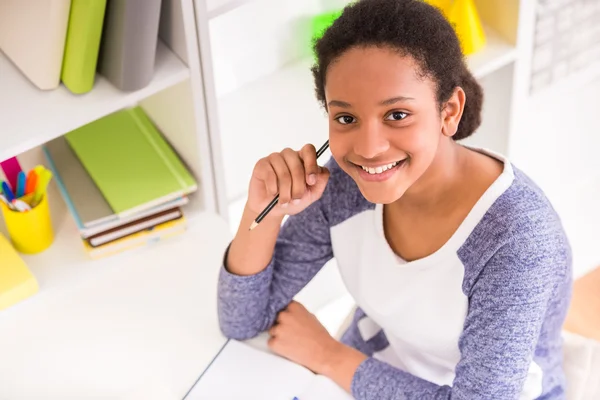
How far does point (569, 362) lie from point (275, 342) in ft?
1.70

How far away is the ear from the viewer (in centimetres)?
116

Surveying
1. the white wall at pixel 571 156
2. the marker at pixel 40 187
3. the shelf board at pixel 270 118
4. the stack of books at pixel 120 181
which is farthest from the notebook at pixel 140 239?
the white wall at pixel 571 156

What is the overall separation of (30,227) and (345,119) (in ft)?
2.08

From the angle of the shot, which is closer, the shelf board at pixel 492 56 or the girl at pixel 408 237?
the girl at pixel 408 237

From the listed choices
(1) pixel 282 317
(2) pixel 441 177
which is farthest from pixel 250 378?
(2) pixel 441 177

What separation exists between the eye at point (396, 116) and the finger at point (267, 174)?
0.24 metres

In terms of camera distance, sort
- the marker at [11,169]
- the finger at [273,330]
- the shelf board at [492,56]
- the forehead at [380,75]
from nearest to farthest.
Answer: the forehead at [380,75] → the finger at [273,330] → the marker at [11,169] → the shelf board at [492,56]

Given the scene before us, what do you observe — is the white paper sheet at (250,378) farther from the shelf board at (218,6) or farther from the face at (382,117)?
the shelf board at (218,6)

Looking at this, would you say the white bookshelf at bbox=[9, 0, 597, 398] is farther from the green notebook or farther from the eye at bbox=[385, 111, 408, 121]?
the eye at bbox=[385, 111, 408, 121]

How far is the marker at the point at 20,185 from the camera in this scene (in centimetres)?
148

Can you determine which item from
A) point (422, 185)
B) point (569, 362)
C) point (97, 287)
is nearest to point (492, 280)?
point (422, 185)

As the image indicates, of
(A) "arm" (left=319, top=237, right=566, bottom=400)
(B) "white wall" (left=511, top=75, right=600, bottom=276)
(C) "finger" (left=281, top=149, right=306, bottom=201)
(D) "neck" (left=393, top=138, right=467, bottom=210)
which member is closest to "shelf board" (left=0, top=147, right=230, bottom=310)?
(C) "finger" (left=281, top=149, right=306, bottom=201)

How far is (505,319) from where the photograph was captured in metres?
1.20

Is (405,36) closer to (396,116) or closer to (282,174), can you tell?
(396,116)
